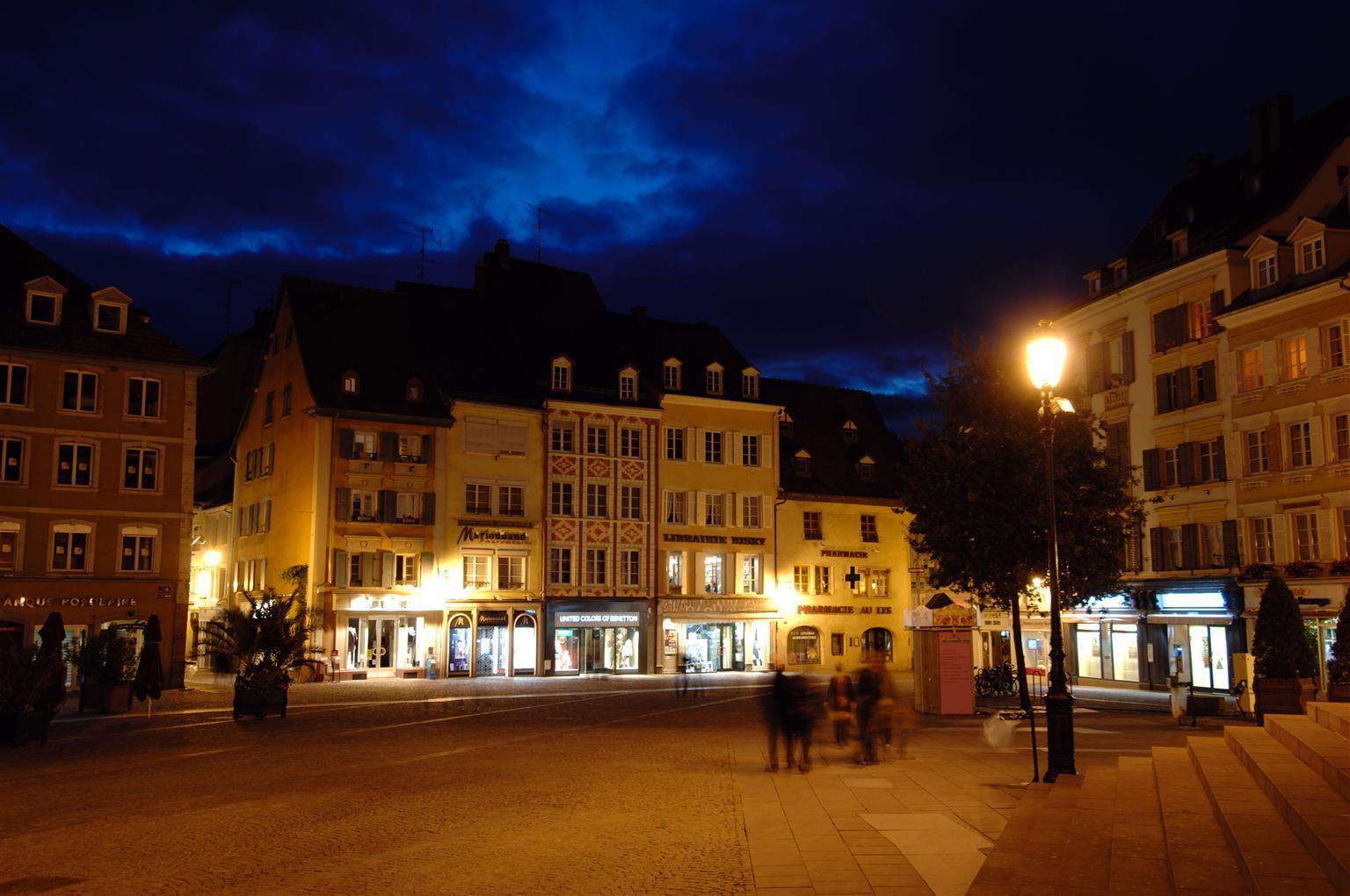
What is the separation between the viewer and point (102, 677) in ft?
101

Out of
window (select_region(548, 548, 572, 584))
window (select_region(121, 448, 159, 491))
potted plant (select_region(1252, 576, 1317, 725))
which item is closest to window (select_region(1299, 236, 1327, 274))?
potted plant (select_region(1252, 576, 1317, 725))

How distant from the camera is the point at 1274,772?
39.1 feet

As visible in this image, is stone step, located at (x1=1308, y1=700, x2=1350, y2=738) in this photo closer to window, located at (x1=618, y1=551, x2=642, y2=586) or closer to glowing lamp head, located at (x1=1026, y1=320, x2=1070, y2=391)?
glowing lamp head, located at (x1=1026, y1=320, x2=1070, y2=391)

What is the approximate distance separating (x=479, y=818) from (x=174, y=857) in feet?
11.2

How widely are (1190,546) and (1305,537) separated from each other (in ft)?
15.4

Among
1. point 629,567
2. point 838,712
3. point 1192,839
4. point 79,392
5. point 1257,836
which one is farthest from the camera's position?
point 629,567

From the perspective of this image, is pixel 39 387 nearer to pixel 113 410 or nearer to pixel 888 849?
pixel 113 410

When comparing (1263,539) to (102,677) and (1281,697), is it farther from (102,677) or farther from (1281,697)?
(102,677)

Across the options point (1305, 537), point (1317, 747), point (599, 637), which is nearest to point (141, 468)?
point (599, 637)

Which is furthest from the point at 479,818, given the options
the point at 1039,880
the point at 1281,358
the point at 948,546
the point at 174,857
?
the point at 1281,358

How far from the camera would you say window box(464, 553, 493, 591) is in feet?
162

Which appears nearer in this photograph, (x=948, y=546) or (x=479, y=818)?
(x=479, y=818)

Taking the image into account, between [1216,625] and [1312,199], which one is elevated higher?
[1312,199]

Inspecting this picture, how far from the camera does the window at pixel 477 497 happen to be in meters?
49.7
